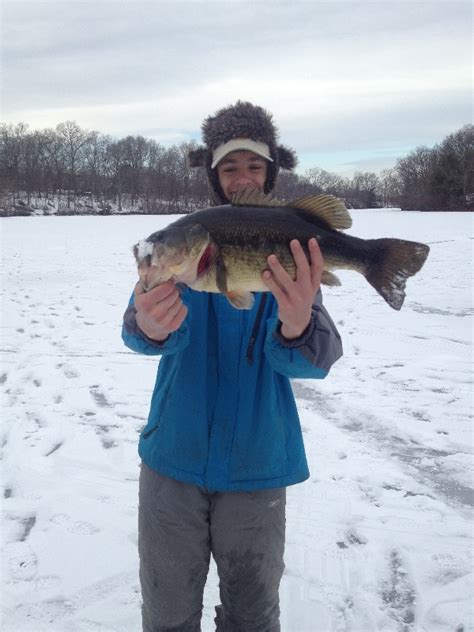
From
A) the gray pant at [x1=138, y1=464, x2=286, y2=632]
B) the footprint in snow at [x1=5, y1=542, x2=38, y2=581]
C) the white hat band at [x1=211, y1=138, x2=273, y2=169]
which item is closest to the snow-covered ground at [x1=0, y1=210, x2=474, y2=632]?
the footprint in snow at [x1=5, y1=542, x2=38, y2=581]

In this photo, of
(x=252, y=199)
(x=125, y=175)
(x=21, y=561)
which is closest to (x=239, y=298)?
(x=252, y=199)

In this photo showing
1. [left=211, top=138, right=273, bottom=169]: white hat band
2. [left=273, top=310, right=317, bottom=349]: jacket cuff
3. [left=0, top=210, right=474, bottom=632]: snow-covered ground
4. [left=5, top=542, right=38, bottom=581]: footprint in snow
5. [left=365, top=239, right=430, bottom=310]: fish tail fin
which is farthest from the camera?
[left=5, top=542, right=38, bottom=581]: footprint in snow

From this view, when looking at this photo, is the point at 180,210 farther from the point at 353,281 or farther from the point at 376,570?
the point at 376,570

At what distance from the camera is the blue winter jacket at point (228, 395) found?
88.2 inches

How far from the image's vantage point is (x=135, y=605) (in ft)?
9.77

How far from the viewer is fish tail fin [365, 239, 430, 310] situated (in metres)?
2.32

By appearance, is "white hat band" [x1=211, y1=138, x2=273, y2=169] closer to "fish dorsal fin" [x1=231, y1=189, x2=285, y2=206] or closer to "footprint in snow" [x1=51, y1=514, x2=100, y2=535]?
"fish dorsal fin" [x1=231, y1=189, x2=285, y2=206]

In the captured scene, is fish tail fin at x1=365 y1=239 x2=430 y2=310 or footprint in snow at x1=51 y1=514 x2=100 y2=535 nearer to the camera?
fish tail fin at x1=365 y1=239 x2=430 y2=310

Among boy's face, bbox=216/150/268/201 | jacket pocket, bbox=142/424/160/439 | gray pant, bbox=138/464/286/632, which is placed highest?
boy's face, bbox=216/150/268/201

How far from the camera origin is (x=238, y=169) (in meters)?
2.69

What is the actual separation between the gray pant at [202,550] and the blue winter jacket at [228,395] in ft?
0.25

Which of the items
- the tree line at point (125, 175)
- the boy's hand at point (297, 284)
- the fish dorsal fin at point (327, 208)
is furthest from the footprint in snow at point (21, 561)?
the tree line at point (125, 175)

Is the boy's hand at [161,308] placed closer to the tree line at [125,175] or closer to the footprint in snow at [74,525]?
the footprint in snow at [74,525]

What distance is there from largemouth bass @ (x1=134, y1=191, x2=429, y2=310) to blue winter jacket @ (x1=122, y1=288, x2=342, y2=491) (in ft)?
0.85
